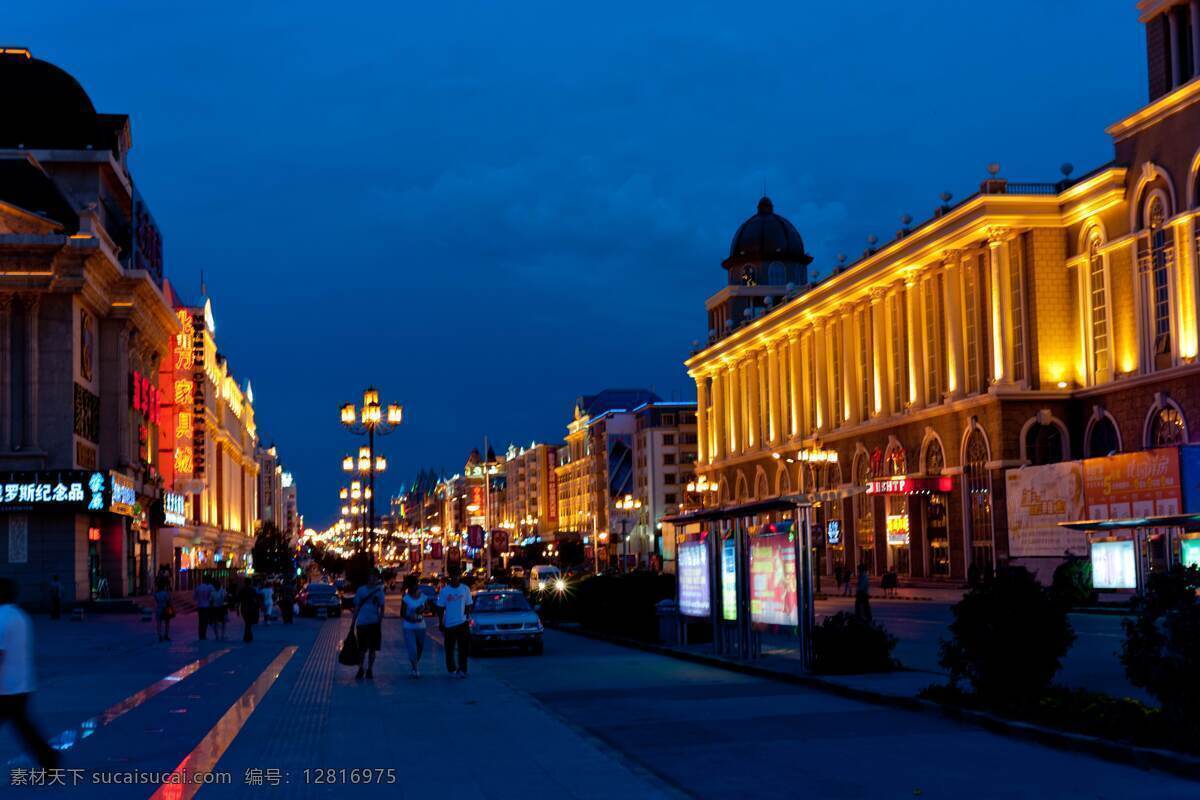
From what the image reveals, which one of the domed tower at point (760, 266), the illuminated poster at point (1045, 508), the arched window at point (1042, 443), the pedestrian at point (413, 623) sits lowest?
the pedestrian at point (413, 623)

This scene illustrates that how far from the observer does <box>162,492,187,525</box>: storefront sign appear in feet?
253

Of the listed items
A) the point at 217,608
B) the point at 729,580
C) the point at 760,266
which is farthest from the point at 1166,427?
the point at 760,266

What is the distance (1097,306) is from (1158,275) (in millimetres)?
6039

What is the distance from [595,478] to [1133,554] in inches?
5220

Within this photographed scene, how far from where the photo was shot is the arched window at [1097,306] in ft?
204

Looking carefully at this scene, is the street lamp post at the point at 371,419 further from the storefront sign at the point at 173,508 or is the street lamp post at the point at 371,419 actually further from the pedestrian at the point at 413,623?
the storefront sign at the point at 173,508

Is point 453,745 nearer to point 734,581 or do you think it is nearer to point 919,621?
point 734,581

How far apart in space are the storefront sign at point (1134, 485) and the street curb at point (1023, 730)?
26.9 metres

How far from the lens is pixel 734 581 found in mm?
26062

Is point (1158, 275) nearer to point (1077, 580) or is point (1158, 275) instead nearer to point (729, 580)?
point (1077, 580)

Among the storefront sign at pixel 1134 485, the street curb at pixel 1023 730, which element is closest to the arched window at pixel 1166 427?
the storefront sign at pixel 1134 485

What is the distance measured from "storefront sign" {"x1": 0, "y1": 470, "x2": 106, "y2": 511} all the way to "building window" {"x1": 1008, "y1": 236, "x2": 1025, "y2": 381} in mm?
41277

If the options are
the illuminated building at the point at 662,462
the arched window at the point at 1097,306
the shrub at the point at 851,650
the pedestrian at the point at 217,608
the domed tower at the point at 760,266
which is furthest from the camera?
the illuminated building at the point at 662,462

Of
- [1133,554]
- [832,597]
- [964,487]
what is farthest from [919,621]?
[964,487]
